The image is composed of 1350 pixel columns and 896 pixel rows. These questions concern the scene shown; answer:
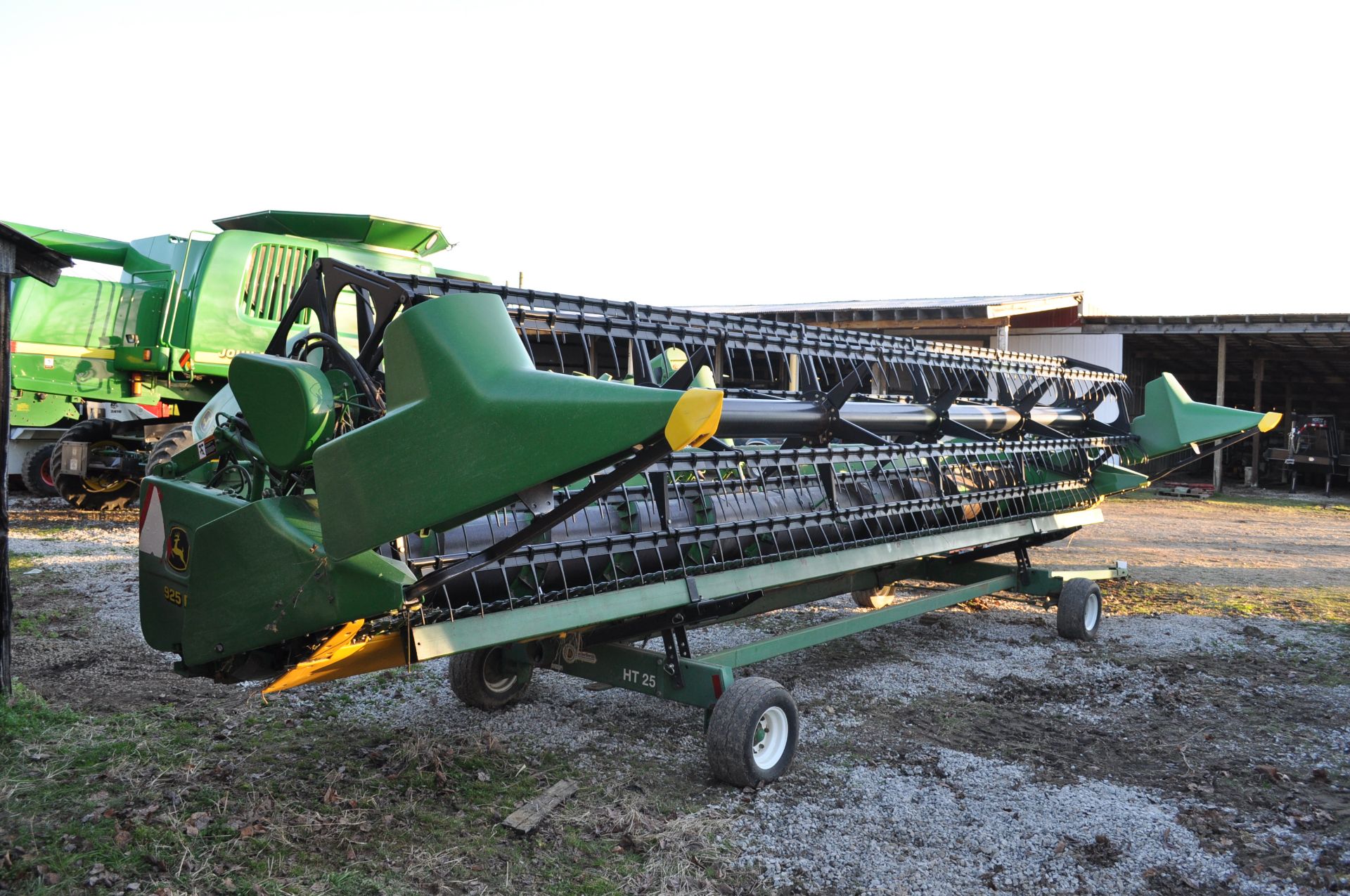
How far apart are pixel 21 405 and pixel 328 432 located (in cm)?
906

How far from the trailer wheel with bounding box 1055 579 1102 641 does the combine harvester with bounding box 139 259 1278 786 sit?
0.71 metres

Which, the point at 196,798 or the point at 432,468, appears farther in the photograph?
the point at 196,798

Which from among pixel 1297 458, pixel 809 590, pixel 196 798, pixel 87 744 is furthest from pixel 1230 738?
pixel 1297 458

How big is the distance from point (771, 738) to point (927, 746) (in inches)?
36.2

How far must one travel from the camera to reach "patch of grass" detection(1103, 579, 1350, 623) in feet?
24.0

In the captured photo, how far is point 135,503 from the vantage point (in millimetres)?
11148

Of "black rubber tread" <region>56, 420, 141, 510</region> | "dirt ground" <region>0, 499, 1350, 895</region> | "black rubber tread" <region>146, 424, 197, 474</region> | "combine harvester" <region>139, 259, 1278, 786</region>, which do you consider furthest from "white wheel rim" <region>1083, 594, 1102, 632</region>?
"black rubber tread" <region>56, 420, 141, 510</region>

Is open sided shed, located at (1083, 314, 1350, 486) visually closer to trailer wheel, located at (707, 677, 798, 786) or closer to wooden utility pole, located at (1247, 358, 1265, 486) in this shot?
wooden utility pole, located at (1247, 358, 1265, 486)

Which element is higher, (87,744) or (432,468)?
(432,468)

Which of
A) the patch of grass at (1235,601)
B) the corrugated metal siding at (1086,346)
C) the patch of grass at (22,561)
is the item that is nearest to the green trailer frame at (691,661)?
the patch of grass at (1235,601)

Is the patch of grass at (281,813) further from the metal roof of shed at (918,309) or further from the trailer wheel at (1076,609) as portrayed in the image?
the metal roof of shed at (918,309)

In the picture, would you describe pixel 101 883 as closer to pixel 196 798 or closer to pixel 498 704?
pixel 196 798

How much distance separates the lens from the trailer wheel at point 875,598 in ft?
21.2

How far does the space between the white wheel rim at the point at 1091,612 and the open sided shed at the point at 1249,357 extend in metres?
12.6
